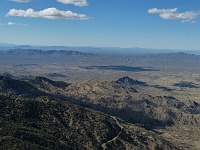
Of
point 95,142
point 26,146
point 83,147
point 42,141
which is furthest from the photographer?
point 95,142

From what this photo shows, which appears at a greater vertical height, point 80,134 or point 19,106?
point 19,106

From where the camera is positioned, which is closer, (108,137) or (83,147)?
(83,147)

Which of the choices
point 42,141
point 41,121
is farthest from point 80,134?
point 42,141

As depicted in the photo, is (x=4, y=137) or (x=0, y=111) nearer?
(x=4, y=137)

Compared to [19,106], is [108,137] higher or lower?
lower

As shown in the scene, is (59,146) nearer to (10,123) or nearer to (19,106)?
(10,123)

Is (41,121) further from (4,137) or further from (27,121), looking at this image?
(4,137)

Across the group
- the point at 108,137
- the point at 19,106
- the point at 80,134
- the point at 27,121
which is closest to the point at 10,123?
the point at 27,121

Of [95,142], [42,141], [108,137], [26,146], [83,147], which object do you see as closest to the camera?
[26,146]

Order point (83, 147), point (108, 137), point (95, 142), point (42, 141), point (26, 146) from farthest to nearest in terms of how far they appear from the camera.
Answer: point (108, 137)
point (95, 142)
point (83, 147)
point (42, 141)
point (26, 146)

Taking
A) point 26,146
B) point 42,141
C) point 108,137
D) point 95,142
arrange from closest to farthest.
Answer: point 26,146 < point 42,141 < point 95,142 < point 108,137
